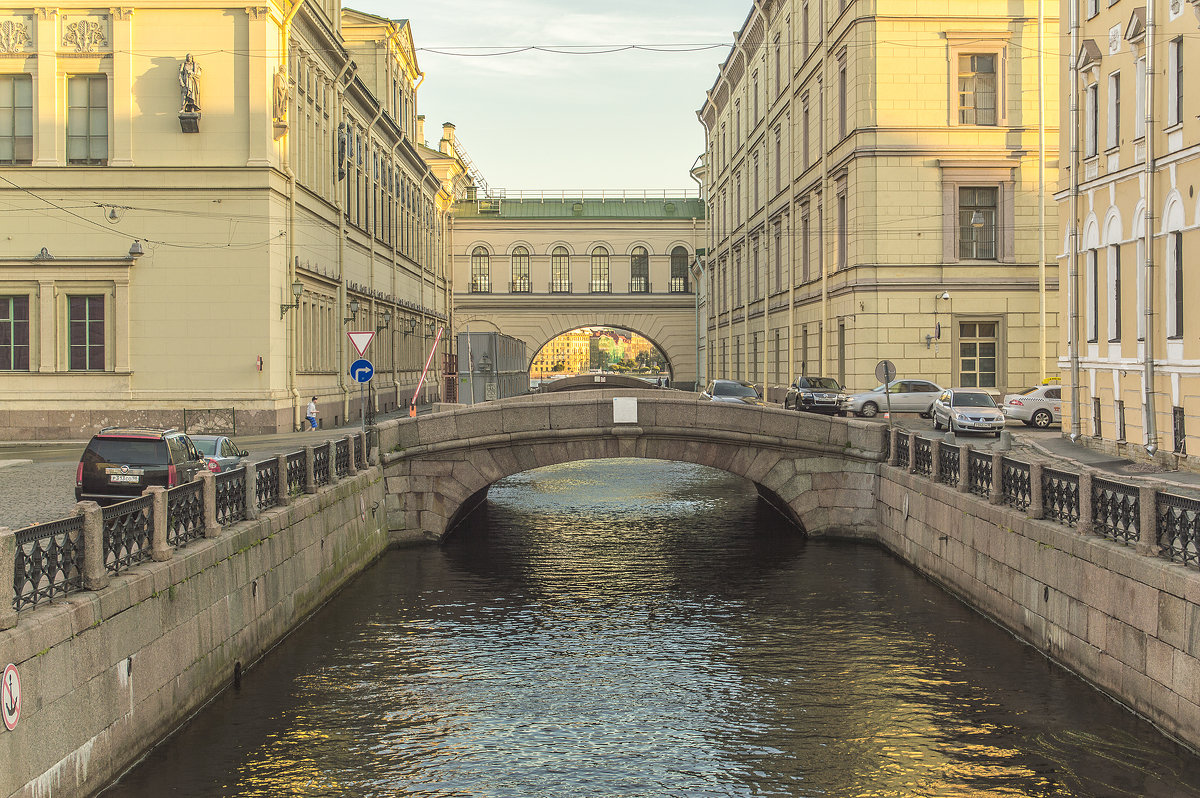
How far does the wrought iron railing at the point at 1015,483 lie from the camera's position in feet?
53.7

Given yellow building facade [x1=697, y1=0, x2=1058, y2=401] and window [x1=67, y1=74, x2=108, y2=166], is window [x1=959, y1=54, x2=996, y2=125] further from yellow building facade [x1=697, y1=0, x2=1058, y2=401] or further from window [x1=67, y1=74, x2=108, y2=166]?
window [x1=67, y1=74, x2=108, y2=166]

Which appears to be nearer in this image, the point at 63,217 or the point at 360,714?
the point at 360,714

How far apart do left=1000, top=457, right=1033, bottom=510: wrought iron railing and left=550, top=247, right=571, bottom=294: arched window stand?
236 feet

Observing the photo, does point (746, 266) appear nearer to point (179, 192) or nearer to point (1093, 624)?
point (179, 192)

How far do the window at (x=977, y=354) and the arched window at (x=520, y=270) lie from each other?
166 feet

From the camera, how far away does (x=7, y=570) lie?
907 centimetres

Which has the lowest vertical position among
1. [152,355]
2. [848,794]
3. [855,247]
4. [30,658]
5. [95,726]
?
[848,794]

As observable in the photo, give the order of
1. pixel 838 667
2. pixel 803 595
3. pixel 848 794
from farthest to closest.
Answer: pixel 803 595
pixel 838 667
pixel 848 794

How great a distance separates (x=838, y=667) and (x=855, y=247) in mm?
26402

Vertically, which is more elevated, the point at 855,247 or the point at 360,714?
the point at 855,247

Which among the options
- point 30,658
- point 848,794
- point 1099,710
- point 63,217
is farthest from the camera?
point 63,217

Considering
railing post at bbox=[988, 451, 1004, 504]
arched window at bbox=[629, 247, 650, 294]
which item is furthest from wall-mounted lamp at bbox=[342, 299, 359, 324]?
arched window at bbox=[629, 247, 650, 294]

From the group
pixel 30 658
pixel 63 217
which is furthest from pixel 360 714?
pixel 63 217

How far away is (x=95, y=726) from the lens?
34.1ft
